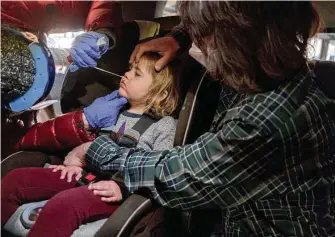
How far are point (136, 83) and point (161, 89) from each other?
0.07 meters

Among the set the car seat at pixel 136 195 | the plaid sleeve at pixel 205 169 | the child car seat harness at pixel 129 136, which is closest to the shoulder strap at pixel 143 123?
the child car seat harness at pixel 129 136

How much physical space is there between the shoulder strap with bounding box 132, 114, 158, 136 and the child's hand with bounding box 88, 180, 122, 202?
0.20m

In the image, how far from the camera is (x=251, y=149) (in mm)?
692

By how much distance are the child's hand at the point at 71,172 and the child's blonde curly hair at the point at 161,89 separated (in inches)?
10.0

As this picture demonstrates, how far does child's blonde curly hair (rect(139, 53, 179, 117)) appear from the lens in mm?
1050

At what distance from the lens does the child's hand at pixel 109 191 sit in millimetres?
894

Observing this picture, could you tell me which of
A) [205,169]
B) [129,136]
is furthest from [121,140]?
[205,169]

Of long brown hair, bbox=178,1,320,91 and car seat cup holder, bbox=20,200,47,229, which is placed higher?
A: long brown hair, bbox=178,1,320,91

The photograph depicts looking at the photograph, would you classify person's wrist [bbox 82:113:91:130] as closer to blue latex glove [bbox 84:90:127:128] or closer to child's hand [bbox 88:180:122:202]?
blue latex glove [bbox 84:90:127:128]

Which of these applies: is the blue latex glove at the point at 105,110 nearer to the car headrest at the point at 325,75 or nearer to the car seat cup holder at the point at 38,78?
the car seat cup holder at the point at 38,78

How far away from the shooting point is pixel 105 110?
1.09 meters

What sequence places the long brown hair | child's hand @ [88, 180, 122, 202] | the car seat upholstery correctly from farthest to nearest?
child's hand @ [88, 180, 122, 202] < the car seat upholstery < the long brown hair

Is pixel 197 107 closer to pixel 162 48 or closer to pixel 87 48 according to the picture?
pixel 162 48

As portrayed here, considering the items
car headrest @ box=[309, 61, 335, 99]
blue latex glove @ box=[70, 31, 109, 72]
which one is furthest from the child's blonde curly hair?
car headrest @ box=[309, 61, 335, 99]
